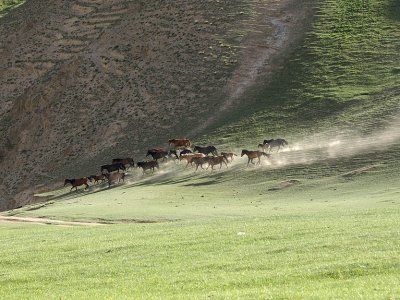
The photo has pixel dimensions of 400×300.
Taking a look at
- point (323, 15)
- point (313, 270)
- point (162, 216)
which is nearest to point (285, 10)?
→ point (323, 15)

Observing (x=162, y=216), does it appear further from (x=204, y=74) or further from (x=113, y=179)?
(x=204, y=74)

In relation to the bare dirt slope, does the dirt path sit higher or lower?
lower

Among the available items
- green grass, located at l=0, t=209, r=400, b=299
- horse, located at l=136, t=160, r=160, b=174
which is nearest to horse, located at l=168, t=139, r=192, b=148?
horse, located at l=136, t=160, r=160, b=174

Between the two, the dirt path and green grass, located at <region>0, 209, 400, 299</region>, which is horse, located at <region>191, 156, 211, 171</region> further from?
green grass, located at <region>0, 209, 400, 299</region>

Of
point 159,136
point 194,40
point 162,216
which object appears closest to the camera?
point 162,216

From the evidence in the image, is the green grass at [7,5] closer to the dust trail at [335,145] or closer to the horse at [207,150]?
the horse at [207,150]

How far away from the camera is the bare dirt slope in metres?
79.2

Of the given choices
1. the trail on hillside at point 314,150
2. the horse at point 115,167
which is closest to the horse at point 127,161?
the horse at point 115,167

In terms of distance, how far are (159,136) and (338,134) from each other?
68.1 feet

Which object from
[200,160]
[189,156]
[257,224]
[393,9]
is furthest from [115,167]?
[393,9]

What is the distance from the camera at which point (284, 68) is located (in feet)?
Answer: 276

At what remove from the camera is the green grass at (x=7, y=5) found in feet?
408

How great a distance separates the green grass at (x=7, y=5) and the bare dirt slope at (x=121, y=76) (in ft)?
55.4

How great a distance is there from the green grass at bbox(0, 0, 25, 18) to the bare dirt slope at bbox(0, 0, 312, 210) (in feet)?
55.4
